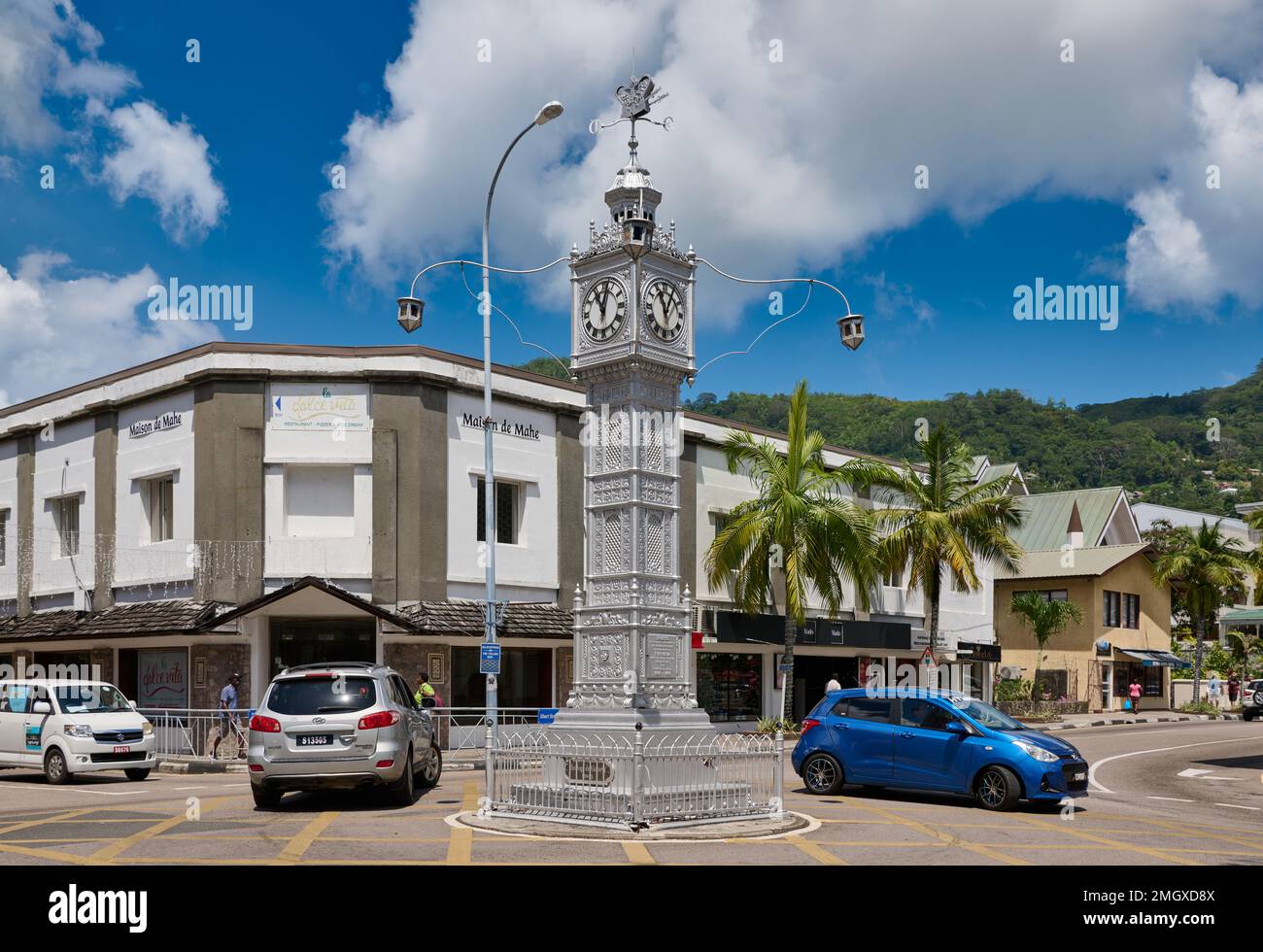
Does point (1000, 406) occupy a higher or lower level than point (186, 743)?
higher

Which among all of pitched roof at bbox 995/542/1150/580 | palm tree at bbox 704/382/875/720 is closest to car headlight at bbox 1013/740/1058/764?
palm tree at bbox 704/382/875/720

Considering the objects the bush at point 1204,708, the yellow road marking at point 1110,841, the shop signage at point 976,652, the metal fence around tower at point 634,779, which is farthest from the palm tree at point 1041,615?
the metal fence around tower at point 634,779

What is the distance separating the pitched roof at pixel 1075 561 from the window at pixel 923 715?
39.5 meters

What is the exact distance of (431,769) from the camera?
18.6m

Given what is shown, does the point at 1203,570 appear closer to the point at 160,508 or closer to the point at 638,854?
the point at 160,508

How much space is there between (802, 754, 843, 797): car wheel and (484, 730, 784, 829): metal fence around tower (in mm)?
3283

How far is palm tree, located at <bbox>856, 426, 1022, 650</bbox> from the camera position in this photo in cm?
3656

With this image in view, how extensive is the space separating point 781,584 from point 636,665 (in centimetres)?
2319

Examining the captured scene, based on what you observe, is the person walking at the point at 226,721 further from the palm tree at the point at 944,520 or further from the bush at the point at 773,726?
the palm tree at the point at 944,520

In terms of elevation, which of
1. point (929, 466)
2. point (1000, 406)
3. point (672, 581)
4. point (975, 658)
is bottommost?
point (975, 658)

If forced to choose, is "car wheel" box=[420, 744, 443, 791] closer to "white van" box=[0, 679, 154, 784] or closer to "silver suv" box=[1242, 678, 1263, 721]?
"white van" box=[0, 679, 154, 784]
